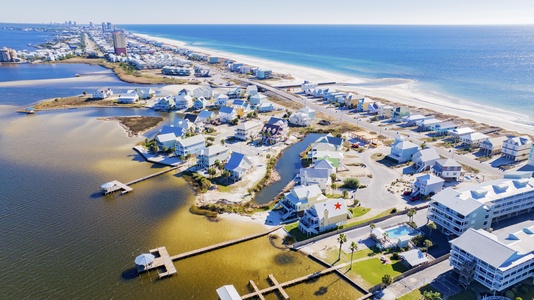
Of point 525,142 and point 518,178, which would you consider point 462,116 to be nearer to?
point 525,142

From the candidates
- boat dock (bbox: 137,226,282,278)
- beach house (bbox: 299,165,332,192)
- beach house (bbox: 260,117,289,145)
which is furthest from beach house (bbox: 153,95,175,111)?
boat dock (bbox: 137,226,282,278)

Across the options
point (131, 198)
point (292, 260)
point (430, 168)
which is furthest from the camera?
point (430, 168)

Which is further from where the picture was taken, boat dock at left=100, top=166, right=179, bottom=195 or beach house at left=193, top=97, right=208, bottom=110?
beach house at left=193, top=97, right=208, bottom=110

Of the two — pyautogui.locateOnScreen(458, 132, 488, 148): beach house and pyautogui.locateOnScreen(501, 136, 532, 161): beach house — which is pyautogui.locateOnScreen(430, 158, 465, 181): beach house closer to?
pyautogui.locateOnScreen(501, 136, 532, 161): beach house

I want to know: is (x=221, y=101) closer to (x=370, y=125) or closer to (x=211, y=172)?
(x=370, y=125)

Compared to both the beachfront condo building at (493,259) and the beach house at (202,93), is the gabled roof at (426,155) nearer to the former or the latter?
the beachfront condo building at (493,259)

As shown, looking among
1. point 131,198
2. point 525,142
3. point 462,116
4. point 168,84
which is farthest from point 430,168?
point 168,84

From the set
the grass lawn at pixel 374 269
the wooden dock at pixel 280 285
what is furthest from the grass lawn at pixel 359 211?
the wooden dock at pixel 280 285
